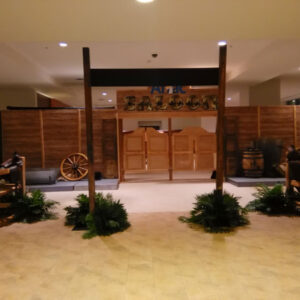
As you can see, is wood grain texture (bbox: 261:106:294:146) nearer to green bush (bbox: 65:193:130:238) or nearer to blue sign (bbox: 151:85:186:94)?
blue sign (bbox: 151:85:186:94)

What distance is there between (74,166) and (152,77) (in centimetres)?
494

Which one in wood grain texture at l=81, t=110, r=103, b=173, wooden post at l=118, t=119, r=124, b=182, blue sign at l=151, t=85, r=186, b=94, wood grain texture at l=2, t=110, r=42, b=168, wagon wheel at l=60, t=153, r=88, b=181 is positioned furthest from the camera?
wooden post at l=118, t=119, r=124, b=182

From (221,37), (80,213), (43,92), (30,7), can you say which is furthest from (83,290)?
(43,92)

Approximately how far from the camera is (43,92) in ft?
38.4

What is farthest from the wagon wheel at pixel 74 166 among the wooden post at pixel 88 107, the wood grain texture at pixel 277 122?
the wood grain texture at pixel 277 122

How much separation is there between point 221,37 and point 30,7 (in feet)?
8.60

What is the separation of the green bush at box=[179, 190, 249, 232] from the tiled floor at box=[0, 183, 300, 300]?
20cm

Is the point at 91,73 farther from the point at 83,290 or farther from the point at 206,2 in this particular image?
the point at 83,290

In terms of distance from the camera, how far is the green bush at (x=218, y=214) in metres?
4.58

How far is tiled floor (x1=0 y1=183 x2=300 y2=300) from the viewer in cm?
278

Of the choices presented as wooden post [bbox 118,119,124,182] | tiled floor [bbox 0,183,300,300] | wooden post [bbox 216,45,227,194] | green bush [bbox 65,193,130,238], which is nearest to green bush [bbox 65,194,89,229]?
green bush [bbox 65,193,130,238]

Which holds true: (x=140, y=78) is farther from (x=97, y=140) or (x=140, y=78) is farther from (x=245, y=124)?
(x=245, y=124)

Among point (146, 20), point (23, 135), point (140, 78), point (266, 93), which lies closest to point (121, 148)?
point (23, 135)

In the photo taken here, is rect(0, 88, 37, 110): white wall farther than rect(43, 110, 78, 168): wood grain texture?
Yes
